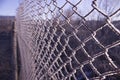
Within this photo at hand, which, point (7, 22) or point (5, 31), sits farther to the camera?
point (7, 22)

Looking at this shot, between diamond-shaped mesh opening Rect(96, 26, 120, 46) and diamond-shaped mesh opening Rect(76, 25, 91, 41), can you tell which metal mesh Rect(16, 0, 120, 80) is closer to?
diamond-shaped mesh opening Rect(76, 25, 91, 41)

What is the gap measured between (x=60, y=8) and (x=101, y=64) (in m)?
3.79

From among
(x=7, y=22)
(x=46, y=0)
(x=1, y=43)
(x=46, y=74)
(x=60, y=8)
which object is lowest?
(x=46, y=74)

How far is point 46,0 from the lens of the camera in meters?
1.73

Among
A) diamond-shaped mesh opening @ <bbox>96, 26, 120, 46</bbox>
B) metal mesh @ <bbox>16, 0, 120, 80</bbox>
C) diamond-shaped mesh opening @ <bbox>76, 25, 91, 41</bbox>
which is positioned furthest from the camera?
diamond-shaped mesh opening @ <bbox>96, 26, 120, 46</bbox>

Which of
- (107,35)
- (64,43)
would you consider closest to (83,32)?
(64,43)

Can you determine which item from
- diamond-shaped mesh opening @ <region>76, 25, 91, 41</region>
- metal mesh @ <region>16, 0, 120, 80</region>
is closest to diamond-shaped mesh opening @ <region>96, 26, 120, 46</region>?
diamond-shaped mesh opening @ <region>76, 25, 91, 41</region>

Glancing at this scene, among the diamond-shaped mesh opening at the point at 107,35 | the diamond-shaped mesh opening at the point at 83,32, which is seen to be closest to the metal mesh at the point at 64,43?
the diamond-shaped mesh opening at the point at 83,32

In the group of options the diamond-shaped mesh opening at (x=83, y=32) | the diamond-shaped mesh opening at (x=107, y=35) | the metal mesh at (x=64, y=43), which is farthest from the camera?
the diamond-shaped mesh opening at (x=107, y=35)

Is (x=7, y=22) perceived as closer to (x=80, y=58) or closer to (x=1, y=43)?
(x=1, y=43)

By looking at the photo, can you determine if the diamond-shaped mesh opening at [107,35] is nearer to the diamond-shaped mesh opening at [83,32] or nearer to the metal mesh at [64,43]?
the diamond-shaped mesh opening at [83,32]

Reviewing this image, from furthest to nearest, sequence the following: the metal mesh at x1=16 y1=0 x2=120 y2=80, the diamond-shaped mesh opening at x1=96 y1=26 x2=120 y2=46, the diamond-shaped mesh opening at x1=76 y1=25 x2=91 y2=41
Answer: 1. the diamond-shaped mesh opening at x1=96 y1=26 x2=120 y2=46
2. the diamond-shaped mesh opening at x1=76 y1=25 x2=91 y2=41
3. the metal mesh at x1=16 y1=0 x2=120 y2=80

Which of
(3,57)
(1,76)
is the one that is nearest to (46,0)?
Result: (1,76)

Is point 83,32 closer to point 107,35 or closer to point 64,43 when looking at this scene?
point 64,43
